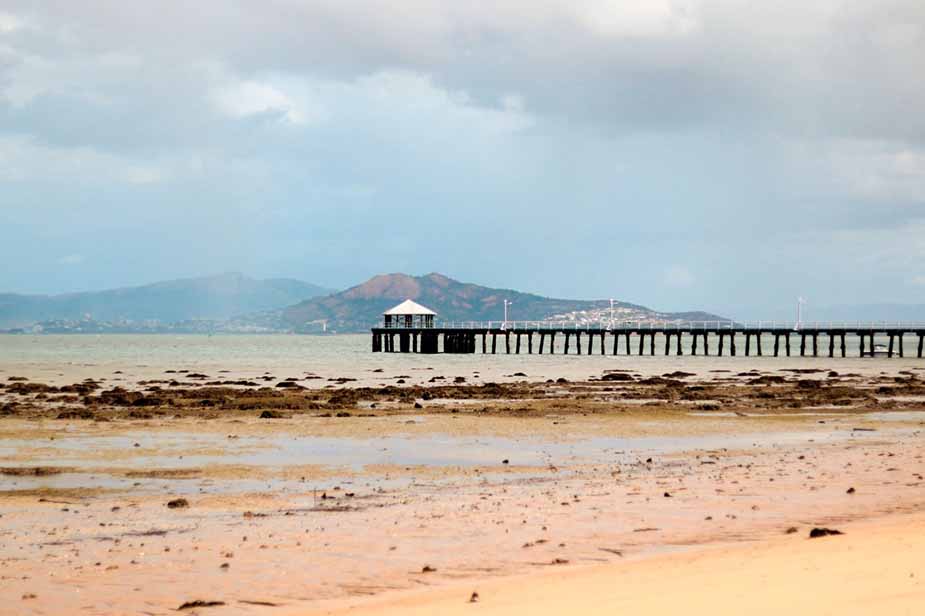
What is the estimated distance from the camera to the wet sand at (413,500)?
935cm

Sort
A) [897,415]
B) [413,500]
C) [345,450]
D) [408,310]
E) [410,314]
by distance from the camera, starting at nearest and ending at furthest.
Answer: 1. [413,500]
2. [345,450]
3. [897,415]
4. [410,314]
5. [408,310]

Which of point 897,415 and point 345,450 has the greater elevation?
point 897,415

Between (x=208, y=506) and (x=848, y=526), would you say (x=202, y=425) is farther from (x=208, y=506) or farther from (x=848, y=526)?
(x=848, y=526)

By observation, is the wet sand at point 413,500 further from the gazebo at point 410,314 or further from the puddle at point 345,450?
the gazebo at point 410,314

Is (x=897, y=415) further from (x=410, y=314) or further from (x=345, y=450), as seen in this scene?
(x=410, y=314)

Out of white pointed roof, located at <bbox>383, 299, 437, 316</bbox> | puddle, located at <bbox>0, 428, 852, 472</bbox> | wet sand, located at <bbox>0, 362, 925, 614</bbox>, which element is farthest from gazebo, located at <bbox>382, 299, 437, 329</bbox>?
puddle, located at <bbox>0, 428, 852, 472</bbox>

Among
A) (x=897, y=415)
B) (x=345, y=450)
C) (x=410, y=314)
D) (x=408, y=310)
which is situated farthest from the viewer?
(x=408, y=310)

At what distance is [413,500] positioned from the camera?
14250mm

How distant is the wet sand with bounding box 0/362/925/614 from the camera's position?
9.35 metres

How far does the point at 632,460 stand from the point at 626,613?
1175cm

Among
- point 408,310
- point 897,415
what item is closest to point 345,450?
point 897,415

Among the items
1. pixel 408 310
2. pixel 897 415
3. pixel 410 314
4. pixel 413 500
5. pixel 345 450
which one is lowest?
pixel 345 450

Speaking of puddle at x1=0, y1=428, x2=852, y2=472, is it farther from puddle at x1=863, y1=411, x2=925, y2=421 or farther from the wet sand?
puddle at x1=863, y1=411, x2=925, y2=421

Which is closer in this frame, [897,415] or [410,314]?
[897,415]
